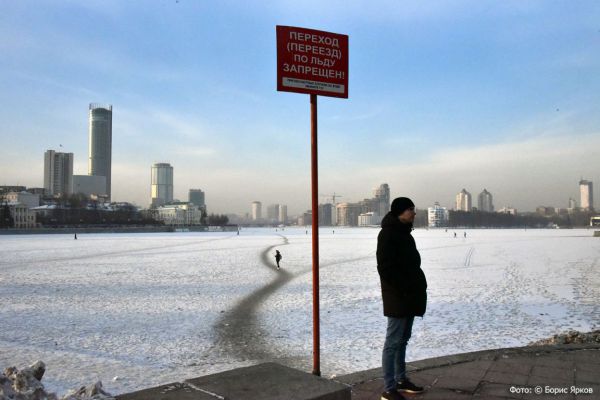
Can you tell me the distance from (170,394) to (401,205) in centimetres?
263

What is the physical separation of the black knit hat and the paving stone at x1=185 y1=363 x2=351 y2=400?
5.65ft

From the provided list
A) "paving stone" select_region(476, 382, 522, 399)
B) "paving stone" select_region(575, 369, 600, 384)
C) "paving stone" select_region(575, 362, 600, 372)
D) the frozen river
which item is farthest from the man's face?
the frozen river

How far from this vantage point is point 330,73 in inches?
211

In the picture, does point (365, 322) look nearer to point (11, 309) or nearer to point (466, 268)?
point (11, 309)

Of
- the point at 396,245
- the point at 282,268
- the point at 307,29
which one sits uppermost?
the point at 307,29

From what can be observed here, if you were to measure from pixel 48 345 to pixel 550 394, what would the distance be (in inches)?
332

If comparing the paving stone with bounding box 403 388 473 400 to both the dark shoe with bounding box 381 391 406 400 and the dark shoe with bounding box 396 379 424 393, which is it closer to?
the dark shoe with bounding box 396 379 424 393

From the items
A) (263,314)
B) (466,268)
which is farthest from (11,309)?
(466,268)

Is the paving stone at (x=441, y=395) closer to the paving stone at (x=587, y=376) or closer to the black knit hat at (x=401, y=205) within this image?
the paving stone at (x=587, y=376)

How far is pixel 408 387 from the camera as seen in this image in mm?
4777

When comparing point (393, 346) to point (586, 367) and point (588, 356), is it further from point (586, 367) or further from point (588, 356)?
point (588, 356)

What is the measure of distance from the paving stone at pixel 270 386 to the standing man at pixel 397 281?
3.26 ft

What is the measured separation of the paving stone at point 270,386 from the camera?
3.48m

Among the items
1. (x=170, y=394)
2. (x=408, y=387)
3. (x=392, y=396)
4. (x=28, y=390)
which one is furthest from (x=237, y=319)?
(x=170, y=394)
